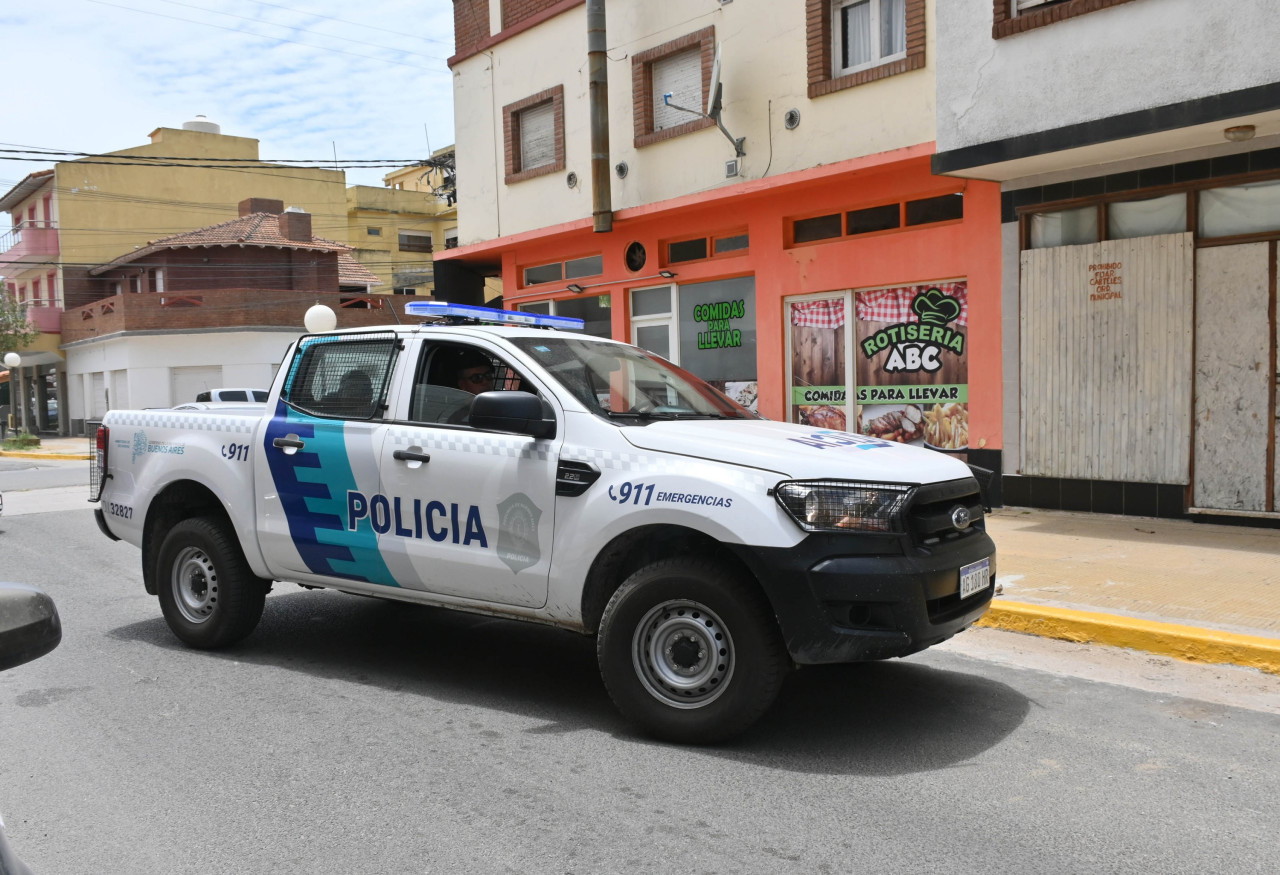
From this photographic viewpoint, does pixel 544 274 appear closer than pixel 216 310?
Yes

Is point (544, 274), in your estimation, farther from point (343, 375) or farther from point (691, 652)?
point (691, 652)

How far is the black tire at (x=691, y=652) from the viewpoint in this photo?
451 cm

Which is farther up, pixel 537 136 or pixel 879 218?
pixel 537 136

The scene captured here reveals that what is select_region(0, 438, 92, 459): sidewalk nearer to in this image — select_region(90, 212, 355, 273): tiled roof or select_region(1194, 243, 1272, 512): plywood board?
select_region(90, 212, 355, 273): tiled roof

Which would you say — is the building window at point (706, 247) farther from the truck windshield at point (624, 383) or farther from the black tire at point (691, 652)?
the black tire at point (691, 652)

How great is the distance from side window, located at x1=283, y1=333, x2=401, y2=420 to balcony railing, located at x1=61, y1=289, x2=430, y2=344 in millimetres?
32700

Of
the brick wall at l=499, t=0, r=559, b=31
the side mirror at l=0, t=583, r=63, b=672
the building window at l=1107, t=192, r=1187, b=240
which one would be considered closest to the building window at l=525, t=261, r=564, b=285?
the brick wall at l=499, t=0, r=559, b=31

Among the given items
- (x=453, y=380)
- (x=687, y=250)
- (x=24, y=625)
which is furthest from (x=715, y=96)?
(x=24, y=625)

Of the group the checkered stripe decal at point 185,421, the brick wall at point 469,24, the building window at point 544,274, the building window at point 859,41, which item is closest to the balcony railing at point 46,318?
the brick wall at point 469,24

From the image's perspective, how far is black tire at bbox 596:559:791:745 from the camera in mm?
4512

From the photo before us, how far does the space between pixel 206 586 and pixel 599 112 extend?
36.4ft

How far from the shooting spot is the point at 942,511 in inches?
189

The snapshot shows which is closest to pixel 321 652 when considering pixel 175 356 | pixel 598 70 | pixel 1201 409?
pixel 1201 409

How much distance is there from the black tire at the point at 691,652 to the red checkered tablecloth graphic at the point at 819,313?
929 cm
